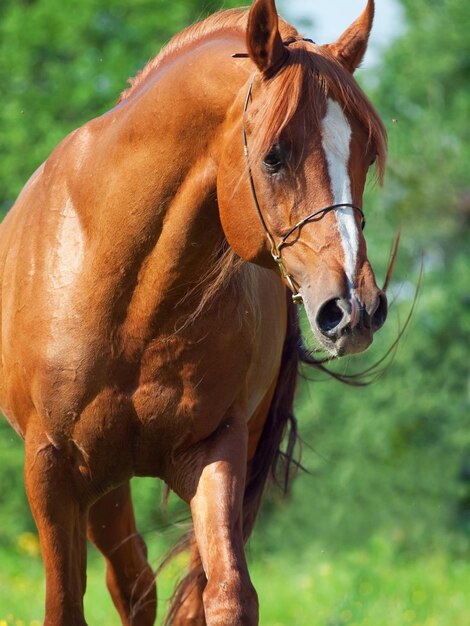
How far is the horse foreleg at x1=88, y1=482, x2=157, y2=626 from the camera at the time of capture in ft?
15.8

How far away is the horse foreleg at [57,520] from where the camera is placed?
387cm

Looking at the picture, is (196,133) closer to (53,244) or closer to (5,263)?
(53,244)

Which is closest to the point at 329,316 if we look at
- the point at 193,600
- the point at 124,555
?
the point at 193,600

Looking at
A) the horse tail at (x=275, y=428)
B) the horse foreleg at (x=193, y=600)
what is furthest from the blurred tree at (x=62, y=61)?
the horse foreleg at (x=193, y=600)

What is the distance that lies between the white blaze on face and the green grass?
7.76ft

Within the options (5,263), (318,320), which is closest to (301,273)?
(318,320)

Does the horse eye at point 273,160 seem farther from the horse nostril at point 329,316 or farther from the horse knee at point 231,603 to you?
the horse knee at point 231,603

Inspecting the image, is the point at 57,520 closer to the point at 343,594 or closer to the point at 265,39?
the point at 265,39

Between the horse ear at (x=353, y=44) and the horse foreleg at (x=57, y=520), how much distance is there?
157 centimetres

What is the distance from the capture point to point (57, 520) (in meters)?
3.90

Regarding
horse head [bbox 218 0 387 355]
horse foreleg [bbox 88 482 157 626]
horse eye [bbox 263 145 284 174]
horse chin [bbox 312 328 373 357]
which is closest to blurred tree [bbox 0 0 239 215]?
horse foreleg [bbox 88 482 157 626]

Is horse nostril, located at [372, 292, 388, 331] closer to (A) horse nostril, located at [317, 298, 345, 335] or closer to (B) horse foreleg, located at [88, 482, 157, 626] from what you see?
(A) horse nostril, located at [317, 298, 345, 335]

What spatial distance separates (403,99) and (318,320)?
13.2 metres

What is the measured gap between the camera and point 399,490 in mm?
12734
